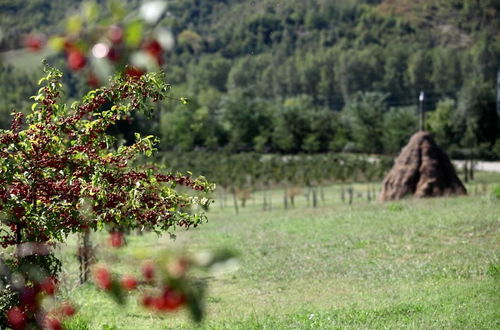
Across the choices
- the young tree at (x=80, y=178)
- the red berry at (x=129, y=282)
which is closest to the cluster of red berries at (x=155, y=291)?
the red berry at (x=129, y=282)

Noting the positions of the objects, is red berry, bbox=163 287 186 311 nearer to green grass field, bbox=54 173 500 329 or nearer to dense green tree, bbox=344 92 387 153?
green grass field, bbox=54 173 500 329

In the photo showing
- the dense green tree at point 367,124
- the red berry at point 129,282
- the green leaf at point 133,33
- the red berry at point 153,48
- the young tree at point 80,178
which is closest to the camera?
the green leaf at point 133,33

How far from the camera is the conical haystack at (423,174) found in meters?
20.4

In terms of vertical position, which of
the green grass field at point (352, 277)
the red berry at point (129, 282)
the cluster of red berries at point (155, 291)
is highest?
the cluster of red berries at point (155, 291)

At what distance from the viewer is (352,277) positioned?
9.99 metres

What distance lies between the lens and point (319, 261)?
11492mm

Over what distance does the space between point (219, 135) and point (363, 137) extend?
39.1 ft

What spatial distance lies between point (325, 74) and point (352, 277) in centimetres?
7522

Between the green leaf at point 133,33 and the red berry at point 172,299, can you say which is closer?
the green leaf at point 133,33

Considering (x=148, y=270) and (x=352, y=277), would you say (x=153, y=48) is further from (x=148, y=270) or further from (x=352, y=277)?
(x=352, y=277)

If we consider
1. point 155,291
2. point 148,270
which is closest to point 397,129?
point 155,291

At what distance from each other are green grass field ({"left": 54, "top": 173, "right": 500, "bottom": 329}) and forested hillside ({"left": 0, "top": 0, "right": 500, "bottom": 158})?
3150mm

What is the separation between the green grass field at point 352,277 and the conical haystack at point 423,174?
331 centimetres

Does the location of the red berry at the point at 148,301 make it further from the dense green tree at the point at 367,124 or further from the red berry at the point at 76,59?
the dense green tree at the point at 367,124
